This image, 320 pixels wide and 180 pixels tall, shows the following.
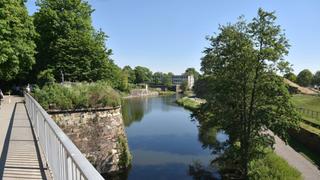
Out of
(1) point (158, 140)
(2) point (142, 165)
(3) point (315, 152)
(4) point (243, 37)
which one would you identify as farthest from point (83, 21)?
(3) point (315, 152)

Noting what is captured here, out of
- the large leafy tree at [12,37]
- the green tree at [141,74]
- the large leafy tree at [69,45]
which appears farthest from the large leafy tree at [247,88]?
the green tree at [141,74]

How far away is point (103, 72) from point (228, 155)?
1827cm

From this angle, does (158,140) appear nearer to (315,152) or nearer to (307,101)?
(315,152)

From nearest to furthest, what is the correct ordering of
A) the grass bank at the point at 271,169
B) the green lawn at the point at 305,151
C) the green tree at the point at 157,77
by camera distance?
the grass bank at the point at 271,169
the green lawn at the point at 305,151
the green tree at the point at 157,77

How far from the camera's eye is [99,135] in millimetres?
19578

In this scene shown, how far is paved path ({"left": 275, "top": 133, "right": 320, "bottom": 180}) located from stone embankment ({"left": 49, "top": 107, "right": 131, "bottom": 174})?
9770 millimetres

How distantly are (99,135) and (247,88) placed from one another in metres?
8.52

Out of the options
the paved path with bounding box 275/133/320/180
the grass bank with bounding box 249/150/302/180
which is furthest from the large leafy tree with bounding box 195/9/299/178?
the paved path with bounding box 275/133/320/180

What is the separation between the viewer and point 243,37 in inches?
703

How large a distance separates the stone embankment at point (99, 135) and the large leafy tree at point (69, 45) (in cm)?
1222

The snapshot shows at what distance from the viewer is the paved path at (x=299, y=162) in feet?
59.6

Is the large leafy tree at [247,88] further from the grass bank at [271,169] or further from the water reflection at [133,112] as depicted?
the water reflection at [133,112]

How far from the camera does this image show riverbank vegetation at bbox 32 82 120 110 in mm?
17844

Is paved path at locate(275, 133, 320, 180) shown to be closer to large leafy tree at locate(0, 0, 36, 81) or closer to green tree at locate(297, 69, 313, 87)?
large leafy tree at locate(0, 0, 36, 81)
